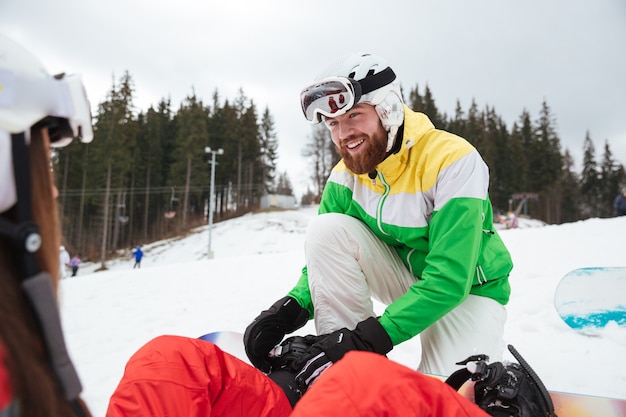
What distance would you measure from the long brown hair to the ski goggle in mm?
1621

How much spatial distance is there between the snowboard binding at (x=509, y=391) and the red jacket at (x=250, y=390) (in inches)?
17.7

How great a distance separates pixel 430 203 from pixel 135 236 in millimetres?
41694

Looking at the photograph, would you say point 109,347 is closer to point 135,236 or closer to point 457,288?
point 457,288

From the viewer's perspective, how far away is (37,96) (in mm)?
685

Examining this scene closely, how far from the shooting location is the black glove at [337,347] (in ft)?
5.15

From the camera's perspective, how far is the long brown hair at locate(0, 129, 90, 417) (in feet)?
1.70

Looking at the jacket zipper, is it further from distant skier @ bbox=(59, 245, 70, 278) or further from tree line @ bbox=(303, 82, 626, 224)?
tree line @ bbox=(303, 82, 626, 224)

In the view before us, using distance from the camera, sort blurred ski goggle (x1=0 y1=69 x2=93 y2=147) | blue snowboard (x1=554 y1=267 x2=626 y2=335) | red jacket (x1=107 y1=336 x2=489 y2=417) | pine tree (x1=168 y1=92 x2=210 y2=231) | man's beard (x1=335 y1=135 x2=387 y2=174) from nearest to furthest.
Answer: blurred ski goggle (x1=0 y1=69 x2=93 y2=147) → red jacket (x1=107 y1=336 x2=489 y2=417) → man's beard (x1=335 y1=135 x2=387 y2=174) → blue snowboard (x1=554 y1=267 x2=626 y2=335) → pine tree (x1=168 y1=92 x2=210 y2=231)

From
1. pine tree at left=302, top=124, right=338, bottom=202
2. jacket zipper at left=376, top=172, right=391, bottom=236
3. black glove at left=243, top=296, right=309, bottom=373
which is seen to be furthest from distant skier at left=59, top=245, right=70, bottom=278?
pine tree at left=302, top=124, right=338, bottom=202

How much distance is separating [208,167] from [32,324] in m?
40.1

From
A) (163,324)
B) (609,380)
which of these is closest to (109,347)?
(163,324)

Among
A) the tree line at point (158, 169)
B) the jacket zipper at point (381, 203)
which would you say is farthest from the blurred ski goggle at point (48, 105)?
the tree line at point (158, 169)

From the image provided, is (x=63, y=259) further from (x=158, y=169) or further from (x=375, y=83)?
(x=158, y=169)

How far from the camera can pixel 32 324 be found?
0.57 metres
